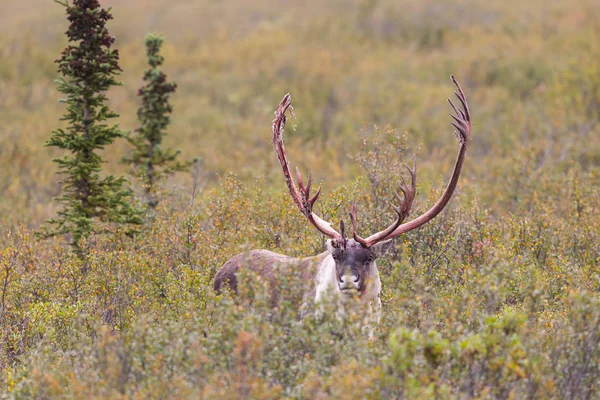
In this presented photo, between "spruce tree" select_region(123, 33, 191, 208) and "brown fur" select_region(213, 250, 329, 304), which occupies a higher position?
"spruce tree" select_region(123, 33, 191, 208)

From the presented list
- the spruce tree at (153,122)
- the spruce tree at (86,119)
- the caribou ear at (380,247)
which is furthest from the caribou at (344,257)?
the spruce tree at (153,122)

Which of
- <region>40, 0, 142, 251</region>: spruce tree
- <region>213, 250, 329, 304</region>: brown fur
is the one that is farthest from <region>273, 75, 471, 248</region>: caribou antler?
<region>40, 0, 142, 251</region>: spruce tree

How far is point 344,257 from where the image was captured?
9031 millimetres

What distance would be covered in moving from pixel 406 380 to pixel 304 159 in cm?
2111

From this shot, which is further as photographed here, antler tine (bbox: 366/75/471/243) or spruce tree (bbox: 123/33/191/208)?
spruce tree (bbox: 123/33/191/208)

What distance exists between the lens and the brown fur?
32.1ft

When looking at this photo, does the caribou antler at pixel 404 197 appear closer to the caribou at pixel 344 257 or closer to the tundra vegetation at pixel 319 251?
the caribou at pixel 344 257

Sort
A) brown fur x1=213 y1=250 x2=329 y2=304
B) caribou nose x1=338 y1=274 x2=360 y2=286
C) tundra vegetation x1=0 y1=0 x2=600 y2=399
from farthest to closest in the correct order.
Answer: brown fur x1=213 y1=250 x2=329 y2=304, caribou nose x1=338 y1=274 x2=360 y2=286, tundra vegetation x1=0 y1=0 x2=600 y2=399

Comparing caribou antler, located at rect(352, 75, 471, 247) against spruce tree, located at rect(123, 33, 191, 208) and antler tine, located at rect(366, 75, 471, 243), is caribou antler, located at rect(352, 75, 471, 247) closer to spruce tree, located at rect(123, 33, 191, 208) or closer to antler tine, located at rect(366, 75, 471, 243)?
antler tine, located at rect(366, 75, 471, 243)

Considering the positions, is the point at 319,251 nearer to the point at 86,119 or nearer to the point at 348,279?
the point at 348,279

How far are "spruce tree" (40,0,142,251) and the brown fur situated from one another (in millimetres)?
3086

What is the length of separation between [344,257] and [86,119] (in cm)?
561

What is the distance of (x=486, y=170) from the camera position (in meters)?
23.8

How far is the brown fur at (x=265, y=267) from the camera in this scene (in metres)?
9.79
